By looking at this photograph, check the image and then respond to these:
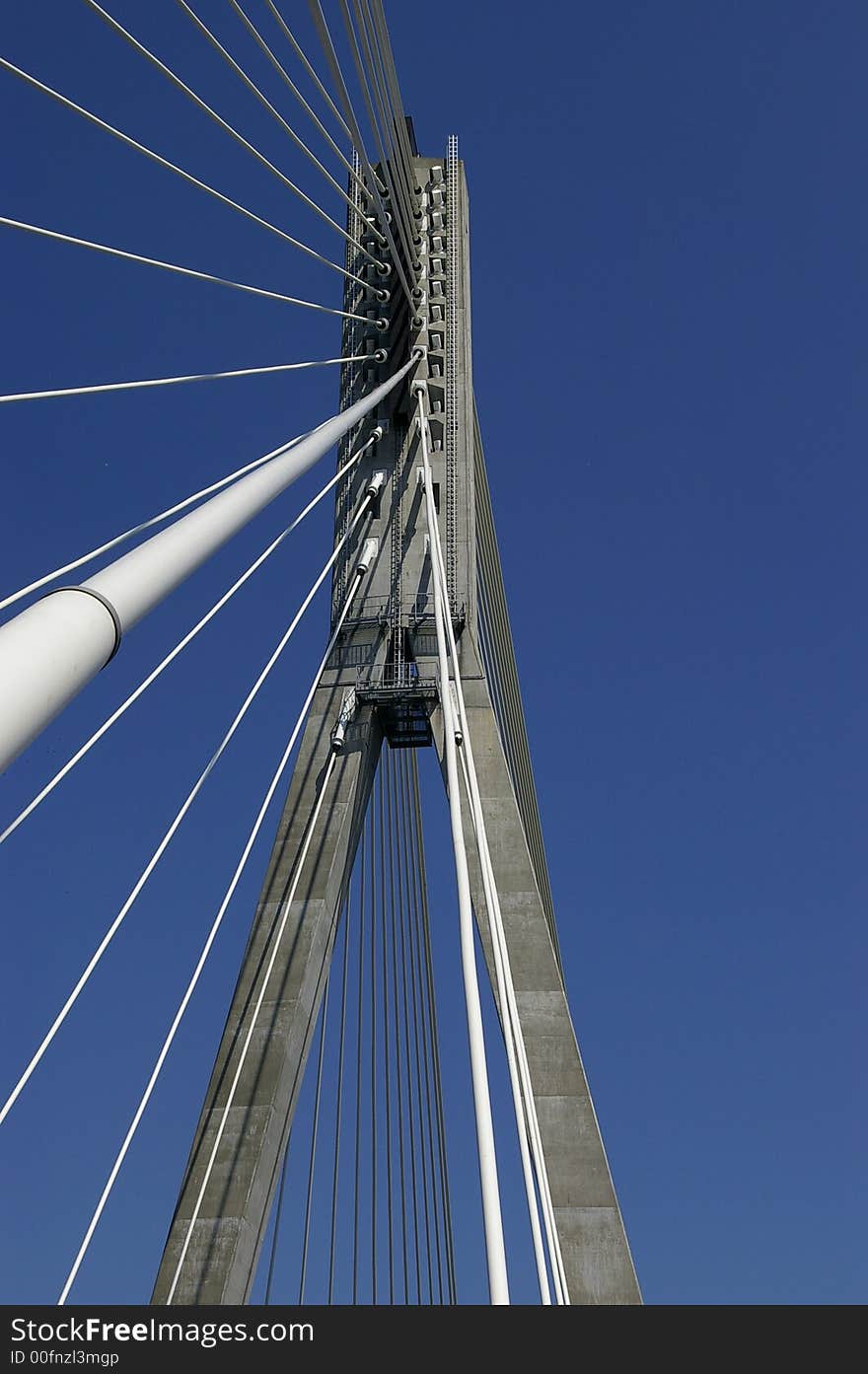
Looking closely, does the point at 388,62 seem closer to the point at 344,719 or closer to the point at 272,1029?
the point at 344,719

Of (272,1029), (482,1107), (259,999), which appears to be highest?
(482,1107)

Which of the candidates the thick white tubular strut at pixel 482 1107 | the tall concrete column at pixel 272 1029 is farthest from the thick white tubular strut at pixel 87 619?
the tall concrete column at pixel 272 1029

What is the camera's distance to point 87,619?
410cm

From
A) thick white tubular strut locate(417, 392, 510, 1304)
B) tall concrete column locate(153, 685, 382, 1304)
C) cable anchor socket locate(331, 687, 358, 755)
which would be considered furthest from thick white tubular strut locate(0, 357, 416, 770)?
cable anchor socket locate(331, 687, 358, 755)

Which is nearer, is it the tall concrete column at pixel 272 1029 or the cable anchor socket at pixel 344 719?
the tall concrete column at pixel 272 1029

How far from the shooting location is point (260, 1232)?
1187 centimetres

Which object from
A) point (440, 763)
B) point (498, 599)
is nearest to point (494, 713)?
point (440, 763)

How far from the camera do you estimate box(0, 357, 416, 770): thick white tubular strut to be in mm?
3594

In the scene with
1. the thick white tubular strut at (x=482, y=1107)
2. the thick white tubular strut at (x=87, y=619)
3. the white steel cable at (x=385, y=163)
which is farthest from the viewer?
the white steel cable at (x=385, y=163)

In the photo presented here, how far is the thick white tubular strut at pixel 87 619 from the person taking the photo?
11.8 feet

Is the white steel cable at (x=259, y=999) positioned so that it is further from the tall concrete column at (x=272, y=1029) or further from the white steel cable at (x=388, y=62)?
the white steel cable at (x=388, y=62)

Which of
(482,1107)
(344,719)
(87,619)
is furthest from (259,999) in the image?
(87,619)
